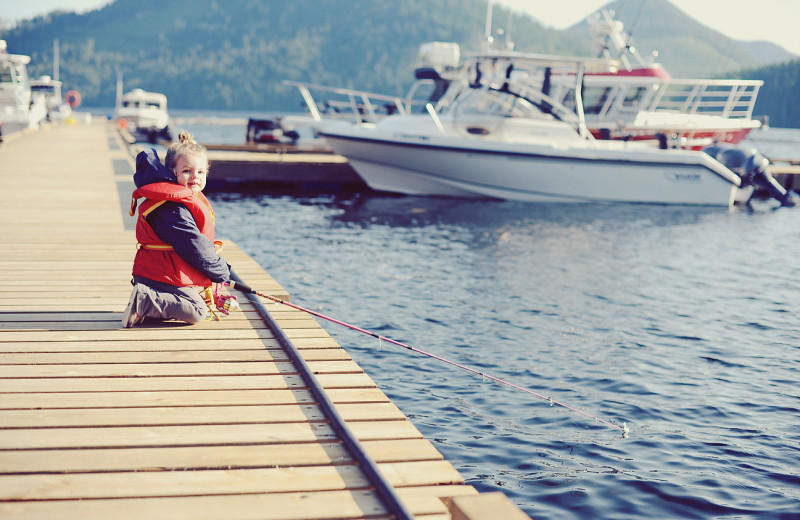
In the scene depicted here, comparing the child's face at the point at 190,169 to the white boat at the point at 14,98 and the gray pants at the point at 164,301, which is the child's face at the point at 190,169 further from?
the white boat at the point at 14,98

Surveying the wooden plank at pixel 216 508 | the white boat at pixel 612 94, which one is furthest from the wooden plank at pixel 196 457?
the white boat at pixel 612 94

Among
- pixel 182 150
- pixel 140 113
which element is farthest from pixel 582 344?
pixel 140 113

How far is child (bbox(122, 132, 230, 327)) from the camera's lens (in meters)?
4.44

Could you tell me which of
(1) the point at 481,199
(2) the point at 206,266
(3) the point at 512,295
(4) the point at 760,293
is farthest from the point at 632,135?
(2) the point at 206,266

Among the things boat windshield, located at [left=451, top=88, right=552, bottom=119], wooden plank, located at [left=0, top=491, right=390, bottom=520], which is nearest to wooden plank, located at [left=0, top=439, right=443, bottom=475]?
wooden plank, located at [left=0, top=491, right=390, bottom=520]

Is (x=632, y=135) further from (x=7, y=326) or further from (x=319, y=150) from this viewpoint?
(x=7, y=326)

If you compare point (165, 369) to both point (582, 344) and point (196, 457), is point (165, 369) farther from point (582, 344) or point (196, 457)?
point (582, 344)

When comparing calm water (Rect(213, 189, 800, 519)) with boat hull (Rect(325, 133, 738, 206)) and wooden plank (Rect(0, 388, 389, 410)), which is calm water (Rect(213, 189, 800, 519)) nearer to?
wooden plank (Rect(0, 388, 389, 410))

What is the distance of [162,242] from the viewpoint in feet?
14.9

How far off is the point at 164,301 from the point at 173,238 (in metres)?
0.42

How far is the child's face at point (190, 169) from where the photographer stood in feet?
14.7

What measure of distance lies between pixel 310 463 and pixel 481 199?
17501mm

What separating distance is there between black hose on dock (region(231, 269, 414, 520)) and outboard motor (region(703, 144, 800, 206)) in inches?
777

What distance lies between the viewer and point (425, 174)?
782 inches
